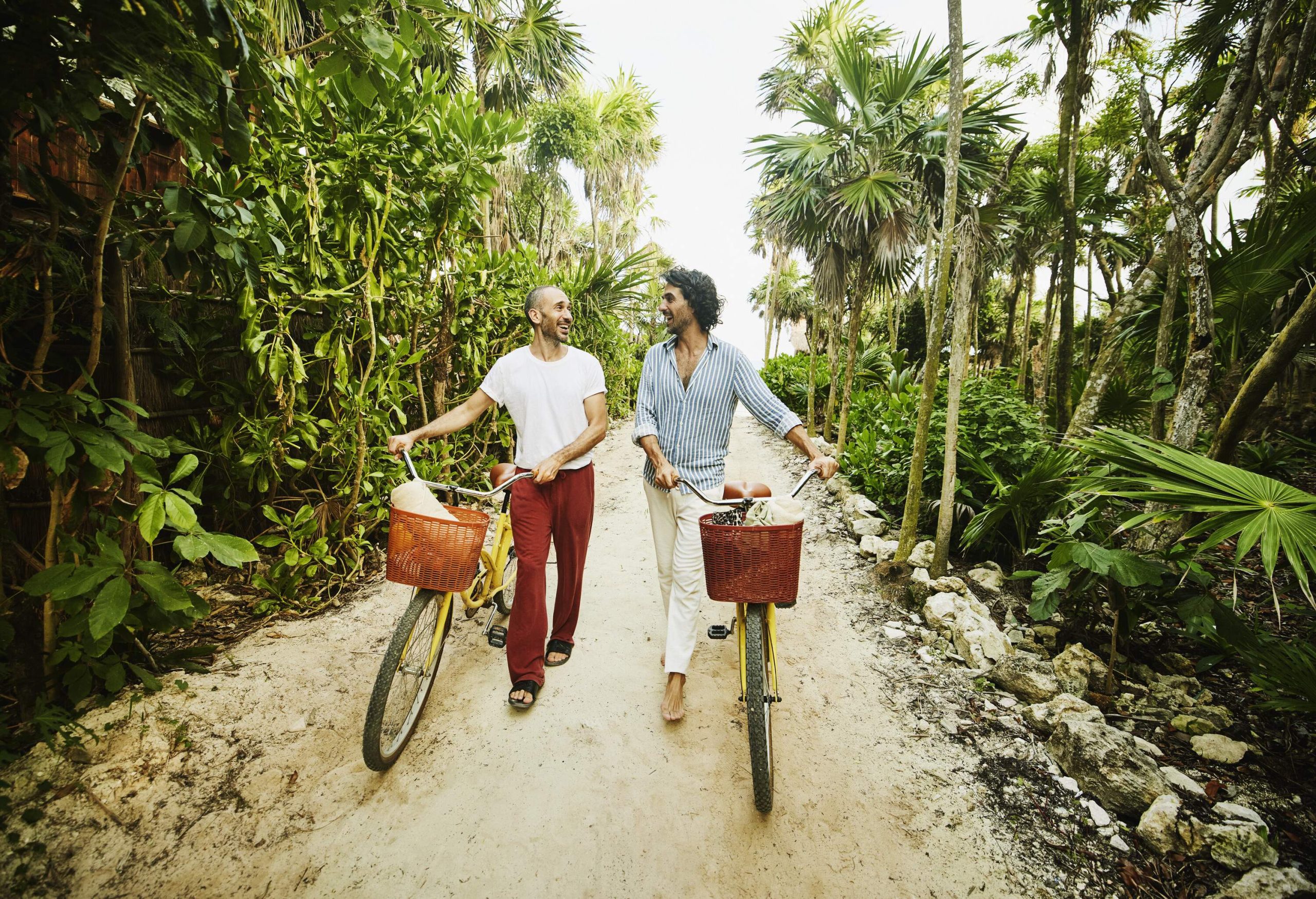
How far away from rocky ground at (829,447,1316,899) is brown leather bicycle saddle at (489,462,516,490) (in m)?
2.46

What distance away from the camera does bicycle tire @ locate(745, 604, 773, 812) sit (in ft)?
6.78

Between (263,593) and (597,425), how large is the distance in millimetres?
2495

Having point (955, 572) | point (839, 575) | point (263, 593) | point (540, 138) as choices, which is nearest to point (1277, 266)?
point (955, 572)

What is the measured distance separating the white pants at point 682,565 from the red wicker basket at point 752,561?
1.30ft

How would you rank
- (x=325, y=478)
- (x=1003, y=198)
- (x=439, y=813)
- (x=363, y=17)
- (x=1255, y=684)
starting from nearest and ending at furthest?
(x=363, y=17)
(x=439, y=813)
(x=1255, y=684)
(x=325, y=478)
(x=1003, y=198)

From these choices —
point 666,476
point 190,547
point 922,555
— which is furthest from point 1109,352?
point 190,547

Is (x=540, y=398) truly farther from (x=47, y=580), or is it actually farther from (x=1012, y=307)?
(x=1012, y=307)

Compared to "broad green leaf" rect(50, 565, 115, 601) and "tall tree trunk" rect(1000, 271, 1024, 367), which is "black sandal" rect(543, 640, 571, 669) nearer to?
"broad green leaf" rect(50, 565, 115, 601)

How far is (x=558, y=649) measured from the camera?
3090mm

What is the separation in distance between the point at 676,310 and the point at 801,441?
857 mm

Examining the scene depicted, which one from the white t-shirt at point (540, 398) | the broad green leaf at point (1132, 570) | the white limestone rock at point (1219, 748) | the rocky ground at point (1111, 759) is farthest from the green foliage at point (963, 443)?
the white t-shirt at point (540, 398)

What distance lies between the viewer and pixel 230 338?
10.9ft

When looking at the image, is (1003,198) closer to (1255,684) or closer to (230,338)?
(1255,684)

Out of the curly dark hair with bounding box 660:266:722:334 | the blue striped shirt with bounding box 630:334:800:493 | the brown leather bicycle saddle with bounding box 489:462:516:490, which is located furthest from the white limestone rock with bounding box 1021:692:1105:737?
the brown leather bicycle saddle with bounding box 489:462:516:490
